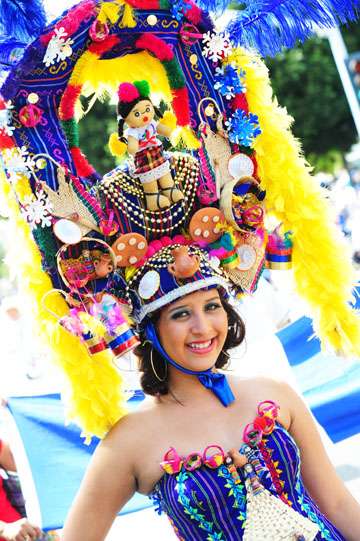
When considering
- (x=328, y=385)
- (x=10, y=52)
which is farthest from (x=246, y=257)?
(x=328, y=385)

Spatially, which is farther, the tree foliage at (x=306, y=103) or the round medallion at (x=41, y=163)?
the tree foliage at (x=306, y=103)

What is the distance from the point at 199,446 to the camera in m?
2.18

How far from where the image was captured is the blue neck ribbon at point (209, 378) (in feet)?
7.46

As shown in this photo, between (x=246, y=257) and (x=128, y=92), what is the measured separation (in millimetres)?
764

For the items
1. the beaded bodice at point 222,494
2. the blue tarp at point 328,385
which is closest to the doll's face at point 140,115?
the beaded bodice at point 222,494

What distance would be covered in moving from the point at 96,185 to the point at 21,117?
342 mm

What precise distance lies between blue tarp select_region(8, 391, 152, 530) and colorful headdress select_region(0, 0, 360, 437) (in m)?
1.21

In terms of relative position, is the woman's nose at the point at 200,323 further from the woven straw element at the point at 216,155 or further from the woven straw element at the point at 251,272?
the woven straw element at the point at 216,155

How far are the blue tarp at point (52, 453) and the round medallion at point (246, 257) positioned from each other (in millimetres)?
1162

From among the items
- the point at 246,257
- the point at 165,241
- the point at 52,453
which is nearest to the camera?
the point at 165,241

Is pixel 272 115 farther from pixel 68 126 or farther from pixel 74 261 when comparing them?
pixel 74 261

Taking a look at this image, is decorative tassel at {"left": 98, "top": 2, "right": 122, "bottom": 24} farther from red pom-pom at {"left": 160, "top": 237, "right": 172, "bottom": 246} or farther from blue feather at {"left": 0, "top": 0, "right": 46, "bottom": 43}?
red pom-pom at {"left": 160, "top": 237, "right": 172, "bottom": 246}

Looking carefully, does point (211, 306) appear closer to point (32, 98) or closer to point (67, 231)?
point (67, 231)

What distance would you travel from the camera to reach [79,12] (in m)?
Result: 2.17
